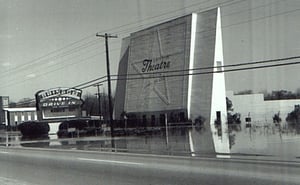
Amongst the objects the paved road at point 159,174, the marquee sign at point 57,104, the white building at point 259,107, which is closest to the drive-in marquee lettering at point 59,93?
the marquee sign at point 57,104

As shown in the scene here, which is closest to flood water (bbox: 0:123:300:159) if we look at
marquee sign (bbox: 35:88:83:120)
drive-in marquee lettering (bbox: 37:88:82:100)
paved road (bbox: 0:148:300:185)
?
paved road (bbox: 0:148:300:185)

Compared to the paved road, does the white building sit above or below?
above

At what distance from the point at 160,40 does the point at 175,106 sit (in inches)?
315

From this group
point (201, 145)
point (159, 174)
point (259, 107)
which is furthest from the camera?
point (259, 107)

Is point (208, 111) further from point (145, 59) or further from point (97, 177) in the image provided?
point (97, 177)

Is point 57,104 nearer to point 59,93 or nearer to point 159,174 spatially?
point 59,93

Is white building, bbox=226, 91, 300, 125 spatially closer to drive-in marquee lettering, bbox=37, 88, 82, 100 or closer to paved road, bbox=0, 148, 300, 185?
drive-in marquee lettering, bbox=37, 88, 82, 100

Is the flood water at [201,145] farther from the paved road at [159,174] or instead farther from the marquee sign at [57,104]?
the marquee sign at [57,104]

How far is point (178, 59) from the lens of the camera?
180 feet

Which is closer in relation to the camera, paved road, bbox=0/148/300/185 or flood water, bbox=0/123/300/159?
paved road, bbox=0/148/300/185

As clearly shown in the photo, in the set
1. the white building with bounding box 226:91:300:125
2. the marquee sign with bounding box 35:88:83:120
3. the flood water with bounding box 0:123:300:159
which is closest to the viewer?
the flood water with bounding box 0:123:300:159

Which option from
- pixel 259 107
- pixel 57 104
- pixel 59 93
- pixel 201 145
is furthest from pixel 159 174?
pixel 57 104

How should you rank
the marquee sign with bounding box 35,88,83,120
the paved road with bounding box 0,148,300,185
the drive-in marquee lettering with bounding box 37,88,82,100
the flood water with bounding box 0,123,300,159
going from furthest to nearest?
the marquee sign with bounding box 35,88,83,120 → the drive-in marquee lettering with bounding box 37,88,82,100 → the flood water with bounding box 0,123,300,159 → the paved road with bounding box 0,148,300,185

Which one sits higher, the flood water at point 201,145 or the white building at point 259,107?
the white building at point 259,107
